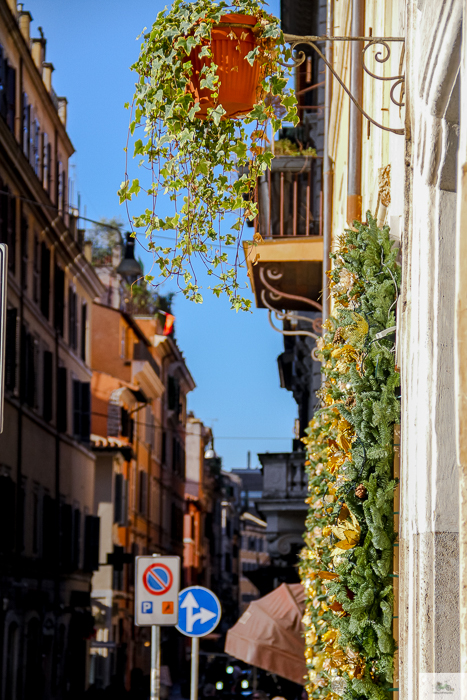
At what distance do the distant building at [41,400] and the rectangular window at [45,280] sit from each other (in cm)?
3

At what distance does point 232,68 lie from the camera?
16.3 ft

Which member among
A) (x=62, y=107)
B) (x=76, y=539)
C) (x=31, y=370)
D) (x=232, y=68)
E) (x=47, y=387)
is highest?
(x=62, y=107)

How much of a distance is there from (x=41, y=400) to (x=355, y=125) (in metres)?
23.8

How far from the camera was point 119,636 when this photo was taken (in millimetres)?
42250

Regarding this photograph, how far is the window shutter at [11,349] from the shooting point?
1014 inches

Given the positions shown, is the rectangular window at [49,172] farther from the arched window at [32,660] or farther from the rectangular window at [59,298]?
the arched window at [32,660]

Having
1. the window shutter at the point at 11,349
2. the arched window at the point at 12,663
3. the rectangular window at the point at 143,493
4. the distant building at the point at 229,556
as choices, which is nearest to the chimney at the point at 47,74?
the window shutter at the point at 11,349

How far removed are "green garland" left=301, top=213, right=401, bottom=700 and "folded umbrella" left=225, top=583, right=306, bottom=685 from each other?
820 centimetres

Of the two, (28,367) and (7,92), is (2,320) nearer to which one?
(7,92)

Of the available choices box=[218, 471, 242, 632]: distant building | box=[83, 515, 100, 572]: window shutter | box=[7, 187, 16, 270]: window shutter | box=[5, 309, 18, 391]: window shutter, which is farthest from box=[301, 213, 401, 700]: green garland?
box=[218, 471, 242, 632]: distant building

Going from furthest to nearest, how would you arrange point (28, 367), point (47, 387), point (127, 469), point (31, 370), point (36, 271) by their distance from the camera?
point (127, 469), point (47, 387), point (36, 271), point (31, 370), point (28, 367)

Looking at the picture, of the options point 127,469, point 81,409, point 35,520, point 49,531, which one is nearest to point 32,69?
Result: point 81,409

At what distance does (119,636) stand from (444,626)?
1592 inches

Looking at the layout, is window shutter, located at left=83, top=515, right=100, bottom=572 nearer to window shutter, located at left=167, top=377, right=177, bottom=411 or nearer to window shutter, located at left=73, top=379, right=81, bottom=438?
window shutter, located at left=73, top=379, right=81, bottom=438
